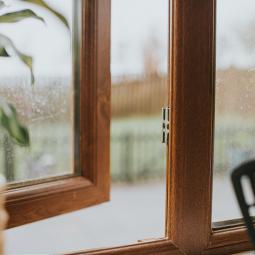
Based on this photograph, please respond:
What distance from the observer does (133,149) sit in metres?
5.70

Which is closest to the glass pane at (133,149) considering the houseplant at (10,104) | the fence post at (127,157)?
the fence post at (127,157)

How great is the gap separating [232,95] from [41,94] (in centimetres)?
72

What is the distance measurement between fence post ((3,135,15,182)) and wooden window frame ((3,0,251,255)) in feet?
0.63

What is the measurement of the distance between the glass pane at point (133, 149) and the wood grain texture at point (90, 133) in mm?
2037

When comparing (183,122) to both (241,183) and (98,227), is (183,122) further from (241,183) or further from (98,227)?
(98,227)

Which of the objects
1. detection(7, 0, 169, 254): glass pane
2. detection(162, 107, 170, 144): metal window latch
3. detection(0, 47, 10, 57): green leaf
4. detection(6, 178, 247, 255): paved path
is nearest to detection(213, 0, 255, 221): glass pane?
detection(162, 107, 170, 144): metal window latch

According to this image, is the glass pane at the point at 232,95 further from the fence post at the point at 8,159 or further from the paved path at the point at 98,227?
the paved path at the point at 98,227

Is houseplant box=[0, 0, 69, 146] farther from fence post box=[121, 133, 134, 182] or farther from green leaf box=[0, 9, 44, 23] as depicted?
fence post box=[121, 133, 134, 182]

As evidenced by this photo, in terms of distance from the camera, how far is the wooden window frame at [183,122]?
141cm

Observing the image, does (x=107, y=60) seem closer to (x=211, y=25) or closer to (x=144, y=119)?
(x=211, y=25)

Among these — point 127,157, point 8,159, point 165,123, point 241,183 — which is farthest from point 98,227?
point 241,183

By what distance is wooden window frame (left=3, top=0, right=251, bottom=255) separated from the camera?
55.6 inches

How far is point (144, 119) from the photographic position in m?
5.86

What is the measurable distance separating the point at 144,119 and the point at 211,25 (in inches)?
173
